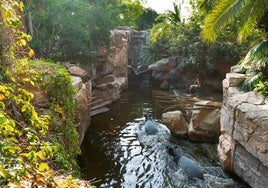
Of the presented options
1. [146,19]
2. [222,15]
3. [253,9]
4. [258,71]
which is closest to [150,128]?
[258,71]

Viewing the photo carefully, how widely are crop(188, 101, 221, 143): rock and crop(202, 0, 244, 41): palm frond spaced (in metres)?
3.53

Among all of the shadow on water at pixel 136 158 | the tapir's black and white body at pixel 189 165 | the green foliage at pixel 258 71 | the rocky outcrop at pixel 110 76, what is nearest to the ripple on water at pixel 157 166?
the shadow on water at pixel 136 158

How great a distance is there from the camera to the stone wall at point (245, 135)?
21.1 ft

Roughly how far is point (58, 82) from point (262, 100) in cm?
551

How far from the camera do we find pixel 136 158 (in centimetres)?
961

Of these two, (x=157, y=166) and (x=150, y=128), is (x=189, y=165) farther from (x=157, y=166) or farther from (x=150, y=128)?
(x=150, y=128)

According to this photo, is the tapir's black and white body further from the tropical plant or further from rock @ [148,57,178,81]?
rock @ [148,57,178,81]

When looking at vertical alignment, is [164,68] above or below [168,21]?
below

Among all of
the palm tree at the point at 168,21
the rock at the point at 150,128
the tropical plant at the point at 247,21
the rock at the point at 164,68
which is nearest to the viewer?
the tropical plant at the point at 247,21

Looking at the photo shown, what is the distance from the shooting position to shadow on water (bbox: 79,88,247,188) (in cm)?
802

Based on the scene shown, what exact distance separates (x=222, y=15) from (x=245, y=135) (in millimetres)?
3385

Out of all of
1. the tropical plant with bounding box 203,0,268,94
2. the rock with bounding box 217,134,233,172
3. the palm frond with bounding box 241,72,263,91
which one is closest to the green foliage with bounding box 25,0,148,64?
the tropical plant with bounding box 203,0,268,94

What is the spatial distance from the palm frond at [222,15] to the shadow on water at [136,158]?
425cm

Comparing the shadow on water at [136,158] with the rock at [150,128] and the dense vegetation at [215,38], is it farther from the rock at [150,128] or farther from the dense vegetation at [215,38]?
the dense vegetation at [215,38]
